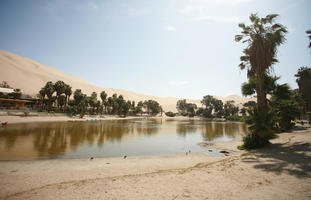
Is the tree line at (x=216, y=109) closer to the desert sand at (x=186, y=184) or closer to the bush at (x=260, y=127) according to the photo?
the bush at (x=260, y=127)

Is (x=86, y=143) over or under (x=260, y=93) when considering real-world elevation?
under

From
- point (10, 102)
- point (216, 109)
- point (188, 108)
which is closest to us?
point (10, 102)

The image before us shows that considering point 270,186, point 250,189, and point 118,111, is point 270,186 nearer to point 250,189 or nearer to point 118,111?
point 250,189

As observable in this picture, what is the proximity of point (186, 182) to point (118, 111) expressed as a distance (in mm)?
80035

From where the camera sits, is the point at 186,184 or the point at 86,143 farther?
the point at 86,143

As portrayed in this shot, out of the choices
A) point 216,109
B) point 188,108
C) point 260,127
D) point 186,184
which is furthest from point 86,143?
point 216,109

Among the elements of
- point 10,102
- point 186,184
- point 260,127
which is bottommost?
point 186,184

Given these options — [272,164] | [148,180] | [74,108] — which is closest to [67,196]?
[148,180]

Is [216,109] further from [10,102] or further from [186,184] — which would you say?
[186,184]

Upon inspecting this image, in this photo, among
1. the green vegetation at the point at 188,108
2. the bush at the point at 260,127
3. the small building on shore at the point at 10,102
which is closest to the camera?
the bush at the point at 260,127

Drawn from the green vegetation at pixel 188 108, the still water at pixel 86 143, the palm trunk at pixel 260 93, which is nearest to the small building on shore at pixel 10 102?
the still water at pixel 86 143

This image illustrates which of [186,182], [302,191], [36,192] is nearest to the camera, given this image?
[302,191]

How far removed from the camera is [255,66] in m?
15.2

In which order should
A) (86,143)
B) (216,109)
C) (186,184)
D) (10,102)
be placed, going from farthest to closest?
(216,109)
(10,102)
(86,143)
(186,184)
